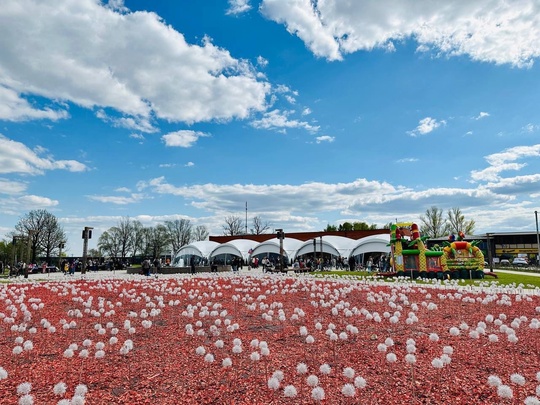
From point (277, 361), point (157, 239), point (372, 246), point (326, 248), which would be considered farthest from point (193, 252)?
point (277, 361)

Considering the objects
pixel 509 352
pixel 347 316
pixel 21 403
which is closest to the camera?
pixel 21 403

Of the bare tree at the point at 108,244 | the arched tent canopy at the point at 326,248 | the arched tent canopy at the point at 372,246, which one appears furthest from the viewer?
the bare tree at the point at 108,244

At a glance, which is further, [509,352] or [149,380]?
[509,352]

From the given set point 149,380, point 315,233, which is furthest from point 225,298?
point 315,233

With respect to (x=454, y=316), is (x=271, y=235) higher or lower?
higher

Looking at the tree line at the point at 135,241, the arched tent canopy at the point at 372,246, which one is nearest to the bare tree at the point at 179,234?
the tree line at the point at 135,241

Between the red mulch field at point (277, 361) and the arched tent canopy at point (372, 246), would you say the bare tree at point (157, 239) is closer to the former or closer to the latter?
the arched tent canopy at point (372, 246)

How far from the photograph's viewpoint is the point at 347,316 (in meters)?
9.84

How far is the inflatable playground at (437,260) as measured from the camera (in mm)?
24609

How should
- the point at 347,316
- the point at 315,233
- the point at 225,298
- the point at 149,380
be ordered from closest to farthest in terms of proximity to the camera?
the point at 149,380 < the point at 347,316 < the point at 225,298 < the point at 315,233

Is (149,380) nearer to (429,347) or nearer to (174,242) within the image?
(429,347)

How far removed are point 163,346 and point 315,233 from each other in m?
67.4

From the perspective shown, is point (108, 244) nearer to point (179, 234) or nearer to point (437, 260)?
point (179, 234)

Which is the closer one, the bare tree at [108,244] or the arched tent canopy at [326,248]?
the arched tent canopy at [326,248]
